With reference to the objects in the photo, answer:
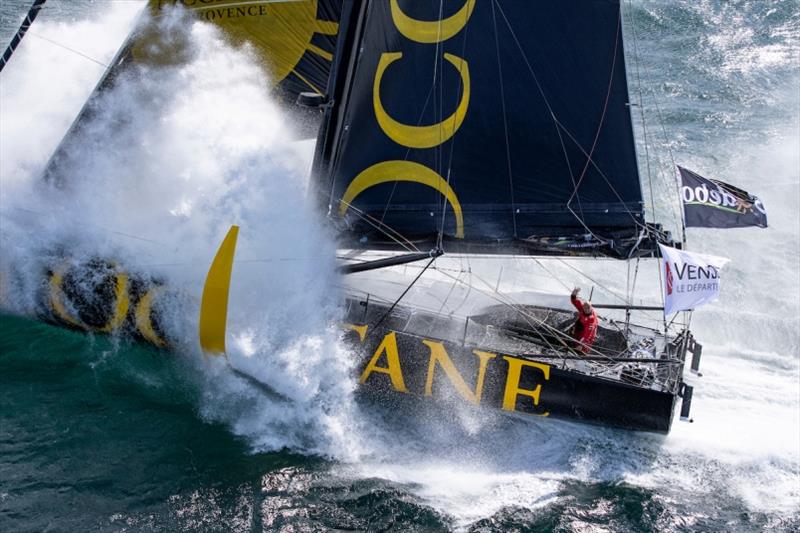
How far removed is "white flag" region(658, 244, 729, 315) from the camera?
8609 millimetres

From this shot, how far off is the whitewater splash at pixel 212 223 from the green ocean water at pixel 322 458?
0.08 meters

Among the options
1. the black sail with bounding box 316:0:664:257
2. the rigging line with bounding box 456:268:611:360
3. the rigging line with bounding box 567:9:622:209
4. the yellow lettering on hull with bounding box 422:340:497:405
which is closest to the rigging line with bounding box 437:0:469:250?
the black sail with bounding box 316:0:664:257

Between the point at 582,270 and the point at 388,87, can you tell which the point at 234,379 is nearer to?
the point at 388,87

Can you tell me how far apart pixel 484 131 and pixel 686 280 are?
2790 millimetres

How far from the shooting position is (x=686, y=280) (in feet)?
28.4

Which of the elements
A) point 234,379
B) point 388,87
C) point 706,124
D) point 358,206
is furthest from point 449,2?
point 706,124

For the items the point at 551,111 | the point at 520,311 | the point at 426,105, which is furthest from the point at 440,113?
the point at 520,311

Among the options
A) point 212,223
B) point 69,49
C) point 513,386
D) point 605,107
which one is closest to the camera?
point 513,386

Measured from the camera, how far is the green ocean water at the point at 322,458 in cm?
766

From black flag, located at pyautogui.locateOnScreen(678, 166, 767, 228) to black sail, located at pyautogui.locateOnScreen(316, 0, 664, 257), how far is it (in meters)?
0.53

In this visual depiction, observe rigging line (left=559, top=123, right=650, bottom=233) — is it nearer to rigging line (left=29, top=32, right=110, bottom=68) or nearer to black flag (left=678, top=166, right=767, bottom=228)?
black flag (left=678, top=166, right=767, bottom=228)

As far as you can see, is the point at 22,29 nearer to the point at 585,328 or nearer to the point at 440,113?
the point at 440,113

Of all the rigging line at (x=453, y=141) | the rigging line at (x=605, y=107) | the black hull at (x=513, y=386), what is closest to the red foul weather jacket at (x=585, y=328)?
the black hull at (x=513, y=386)

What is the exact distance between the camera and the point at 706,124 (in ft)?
56.2
